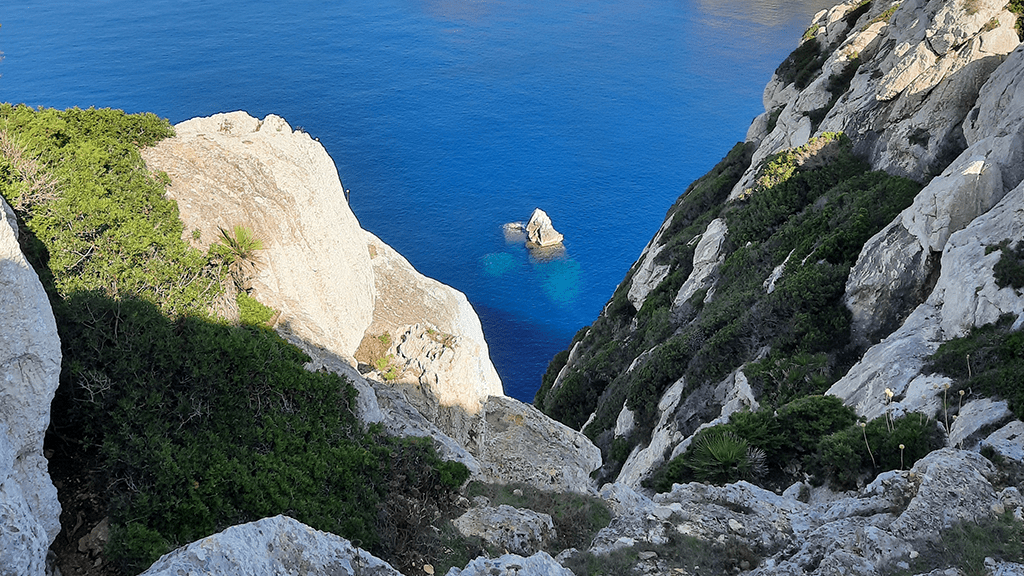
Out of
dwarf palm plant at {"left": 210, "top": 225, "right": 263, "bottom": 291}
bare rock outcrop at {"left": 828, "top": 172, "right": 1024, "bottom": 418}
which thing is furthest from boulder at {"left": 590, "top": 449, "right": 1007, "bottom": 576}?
dwarf palm plant at {"left": 210, "top": 225, "right": 263, "bottom": 291}

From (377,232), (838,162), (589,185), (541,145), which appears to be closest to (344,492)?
(838,162)

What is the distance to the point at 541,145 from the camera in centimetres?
7681

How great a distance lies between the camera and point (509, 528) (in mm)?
12109

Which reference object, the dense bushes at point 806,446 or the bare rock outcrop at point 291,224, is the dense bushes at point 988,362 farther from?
the bare rock outcrop at point 291,224

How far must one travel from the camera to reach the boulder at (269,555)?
6.84 meters

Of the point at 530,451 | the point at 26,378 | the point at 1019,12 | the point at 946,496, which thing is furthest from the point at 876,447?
the point at 1019,12

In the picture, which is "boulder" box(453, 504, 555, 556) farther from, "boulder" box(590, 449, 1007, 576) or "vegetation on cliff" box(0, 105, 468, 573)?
"boulder" box(590, 449, 1007, 576)

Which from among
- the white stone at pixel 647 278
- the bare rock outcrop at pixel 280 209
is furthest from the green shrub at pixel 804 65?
the bare rock outcrop at pixel 280 209

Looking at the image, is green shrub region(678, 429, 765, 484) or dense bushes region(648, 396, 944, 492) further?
green shrub region(678, 429, 765, 484)

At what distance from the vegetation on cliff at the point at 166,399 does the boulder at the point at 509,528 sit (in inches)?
29.7

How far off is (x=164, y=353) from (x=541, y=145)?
67470mm

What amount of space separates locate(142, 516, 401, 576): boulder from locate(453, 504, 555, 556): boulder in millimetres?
4009

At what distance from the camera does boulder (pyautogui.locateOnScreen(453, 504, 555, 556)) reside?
11802 millimetres

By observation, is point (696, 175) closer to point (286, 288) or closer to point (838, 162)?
point (838, 162)
